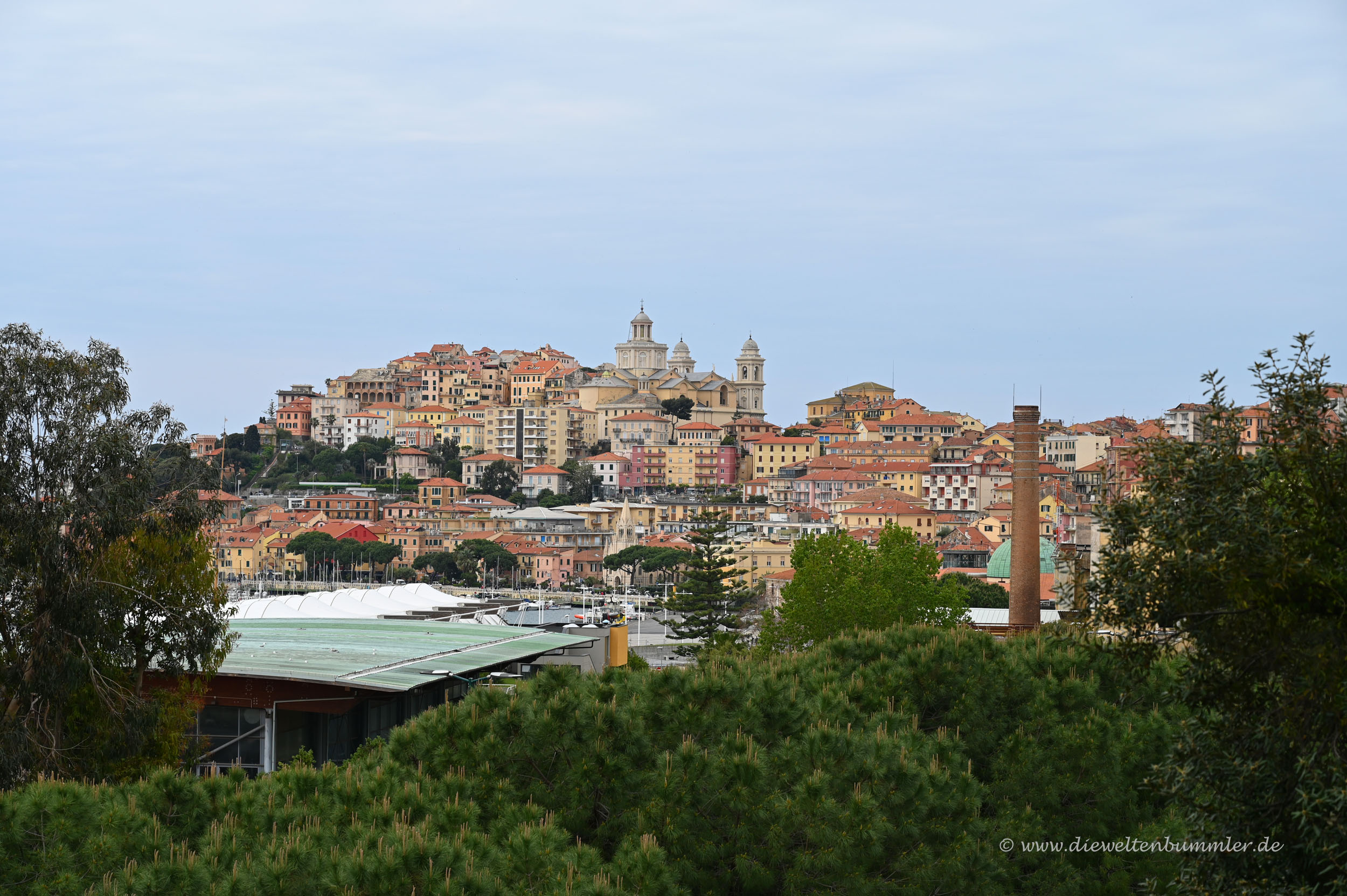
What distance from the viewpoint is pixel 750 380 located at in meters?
131

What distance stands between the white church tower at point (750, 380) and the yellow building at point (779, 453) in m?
13.5

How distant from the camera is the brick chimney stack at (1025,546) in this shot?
23.9 metres

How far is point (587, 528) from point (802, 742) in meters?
92.2

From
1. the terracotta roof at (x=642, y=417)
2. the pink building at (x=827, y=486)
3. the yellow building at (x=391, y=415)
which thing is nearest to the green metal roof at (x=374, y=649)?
the pink building at (x=827, y=486)

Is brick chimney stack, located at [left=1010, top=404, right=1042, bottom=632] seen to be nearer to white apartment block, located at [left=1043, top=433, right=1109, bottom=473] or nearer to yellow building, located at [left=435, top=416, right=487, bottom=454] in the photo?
white apartment block, located at [left=1043, top=433, right=1109, bottom=473]

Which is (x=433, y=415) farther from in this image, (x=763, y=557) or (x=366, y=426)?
(x=763, y=557)

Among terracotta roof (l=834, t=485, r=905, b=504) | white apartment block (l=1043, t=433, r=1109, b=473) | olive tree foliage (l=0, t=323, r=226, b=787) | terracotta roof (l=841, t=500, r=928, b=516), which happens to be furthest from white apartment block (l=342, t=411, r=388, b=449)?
olive tree foliage (l=0, t=323, r=226, b=787)

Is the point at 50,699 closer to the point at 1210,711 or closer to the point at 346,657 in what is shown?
the point at 346,657

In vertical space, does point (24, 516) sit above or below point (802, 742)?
above

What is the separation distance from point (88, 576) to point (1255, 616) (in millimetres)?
11794

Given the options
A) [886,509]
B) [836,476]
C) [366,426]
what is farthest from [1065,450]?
[366,426]

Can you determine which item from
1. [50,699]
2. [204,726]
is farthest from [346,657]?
[50,699]

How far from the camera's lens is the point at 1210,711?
25.1ft

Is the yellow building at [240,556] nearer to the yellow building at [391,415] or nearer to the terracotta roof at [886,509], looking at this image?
the yellow building at [391,415]
